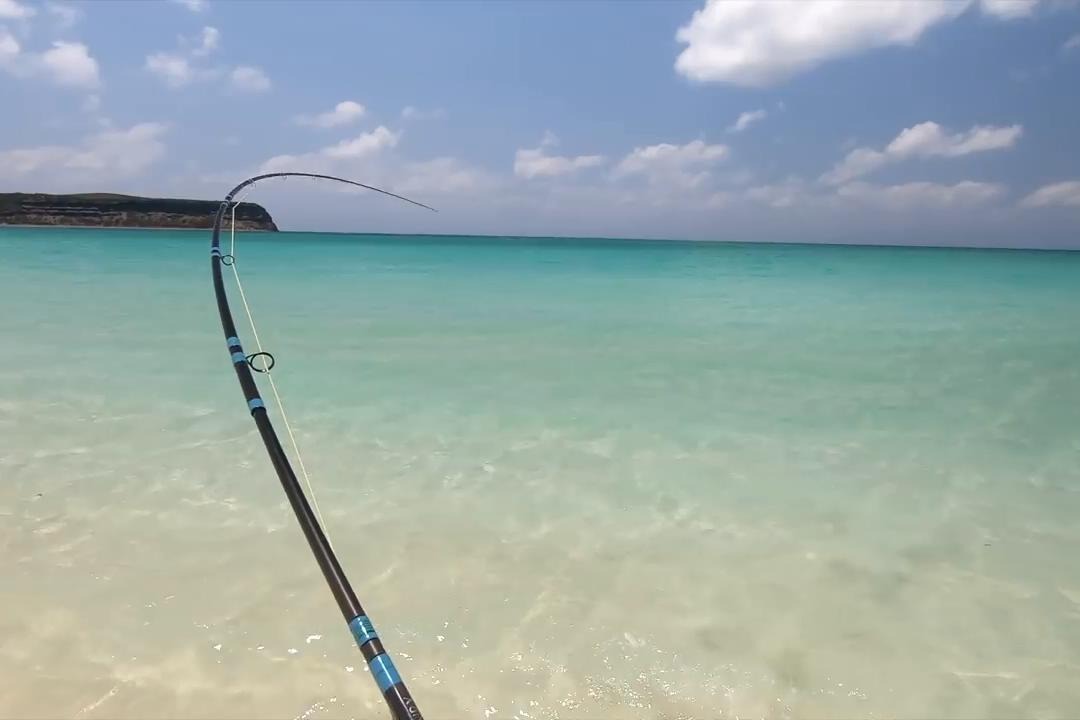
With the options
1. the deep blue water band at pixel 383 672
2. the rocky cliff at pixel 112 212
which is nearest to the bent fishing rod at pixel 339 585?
the deep blue water band at pixel 383 672

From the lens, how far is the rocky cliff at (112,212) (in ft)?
239

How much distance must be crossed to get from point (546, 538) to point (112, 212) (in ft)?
305

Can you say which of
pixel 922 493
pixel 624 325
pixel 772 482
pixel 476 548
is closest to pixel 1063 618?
pixel 922 493

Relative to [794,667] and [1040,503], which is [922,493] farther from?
[794,667]

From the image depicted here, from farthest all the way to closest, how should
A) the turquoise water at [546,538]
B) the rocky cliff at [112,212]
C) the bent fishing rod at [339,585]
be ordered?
the rocky cliff at [112,212], the turquoise water at [546,538], the bent fishing rod at [339,585]

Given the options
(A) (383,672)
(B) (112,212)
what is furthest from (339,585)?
(B) (112,212)

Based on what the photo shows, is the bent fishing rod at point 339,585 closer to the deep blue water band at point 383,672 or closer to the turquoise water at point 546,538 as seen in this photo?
the deep blue water band at point 383,672

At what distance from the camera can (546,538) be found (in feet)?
12.2

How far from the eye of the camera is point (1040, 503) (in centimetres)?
444

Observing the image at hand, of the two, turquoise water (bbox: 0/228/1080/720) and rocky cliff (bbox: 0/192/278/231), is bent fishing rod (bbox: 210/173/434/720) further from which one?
rocky cliff (bbox: 0/192/278/231)

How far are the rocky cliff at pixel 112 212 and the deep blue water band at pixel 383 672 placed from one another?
73183 mm

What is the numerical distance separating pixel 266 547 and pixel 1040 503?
4.74 metres

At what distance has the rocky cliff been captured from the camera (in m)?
72.8

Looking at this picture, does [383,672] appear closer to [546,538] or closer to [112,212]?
[546,538]
